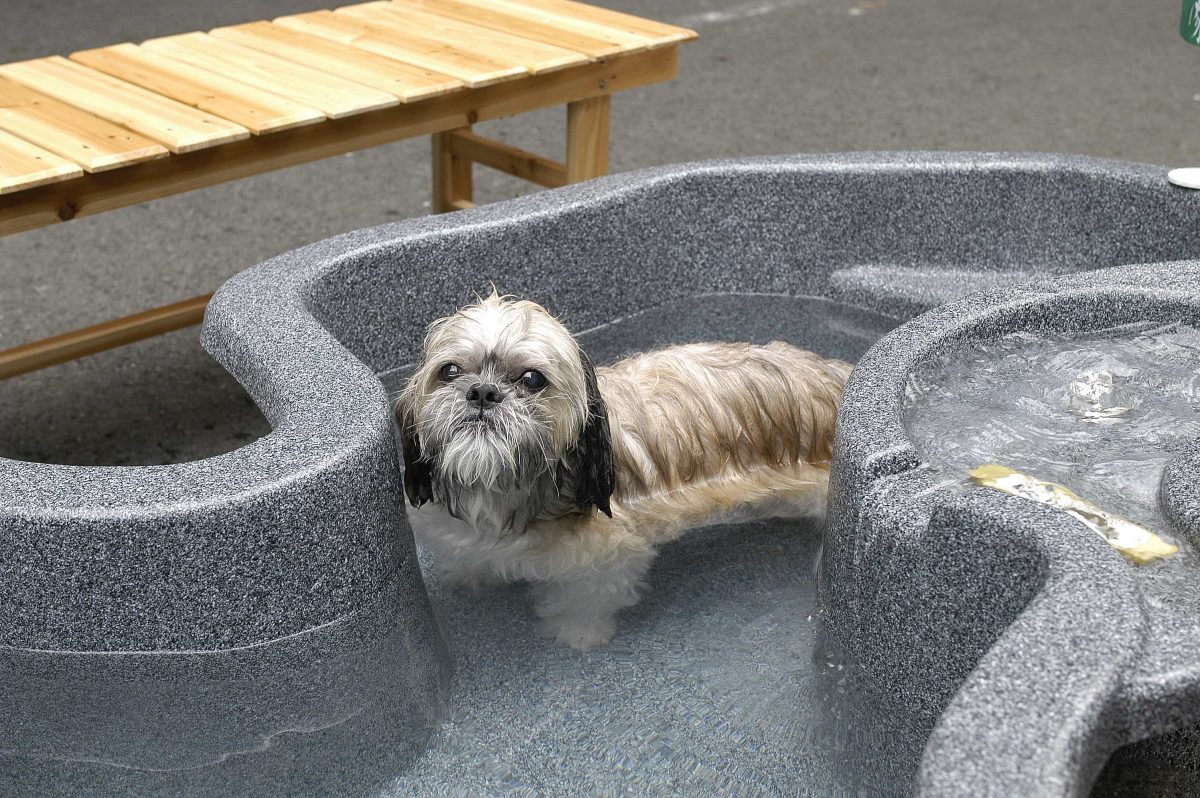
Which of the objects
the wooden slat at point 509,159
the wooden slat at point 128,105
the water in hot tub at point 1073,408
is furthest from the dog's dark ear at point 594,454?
the wooden slat at point 509,159

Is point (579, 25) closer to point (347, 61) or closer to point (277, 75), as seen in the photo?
point (347, 61)

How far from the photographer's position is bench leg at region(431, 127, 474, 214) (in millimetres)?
4656

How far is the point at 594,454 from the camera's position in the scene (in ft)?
7.80

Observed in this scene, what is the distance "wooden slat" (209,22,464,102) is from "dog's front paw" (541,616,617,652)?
148 cm

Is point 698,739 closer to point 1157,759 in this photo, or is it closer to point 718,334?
point 1157,759

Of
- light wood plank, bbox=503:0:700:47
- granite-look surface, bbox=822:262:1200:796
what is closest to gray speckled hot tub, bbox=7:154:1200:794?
granite-look surface, bbox=822:262:1200:796

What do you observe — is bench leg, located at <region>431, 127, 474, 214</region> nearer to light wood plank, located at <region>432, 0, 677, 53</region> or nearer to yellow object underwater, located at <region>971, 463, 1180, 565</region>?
light wood plank, located at <region>432, 0, 677, 53</region>

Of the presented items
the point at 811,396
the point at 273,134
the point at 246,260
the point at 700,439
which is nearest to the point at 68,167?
the point at 273,134

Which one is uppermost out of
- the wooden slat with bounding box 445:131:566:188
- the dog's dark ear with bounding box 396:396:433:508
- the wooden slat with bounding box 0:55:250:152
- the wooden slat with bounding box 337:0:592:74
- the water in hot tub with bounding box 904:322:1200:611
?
the wooden slat with bounding box 337:0:592:74

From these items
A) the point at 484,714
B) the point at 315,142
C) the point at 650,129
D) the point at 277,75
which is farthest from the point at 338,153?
the point at 650,129

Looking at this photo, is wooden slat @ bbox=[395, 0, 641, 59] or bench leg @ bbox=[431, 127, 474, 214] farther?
bench leg @ bbox=[431, 127, 474, 214]

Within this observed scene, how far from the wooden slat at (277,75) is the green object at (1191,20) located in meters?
1.90

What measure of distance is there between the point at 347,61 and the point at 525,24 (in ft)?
2.18

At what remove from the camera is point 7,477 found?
80.6 inches
